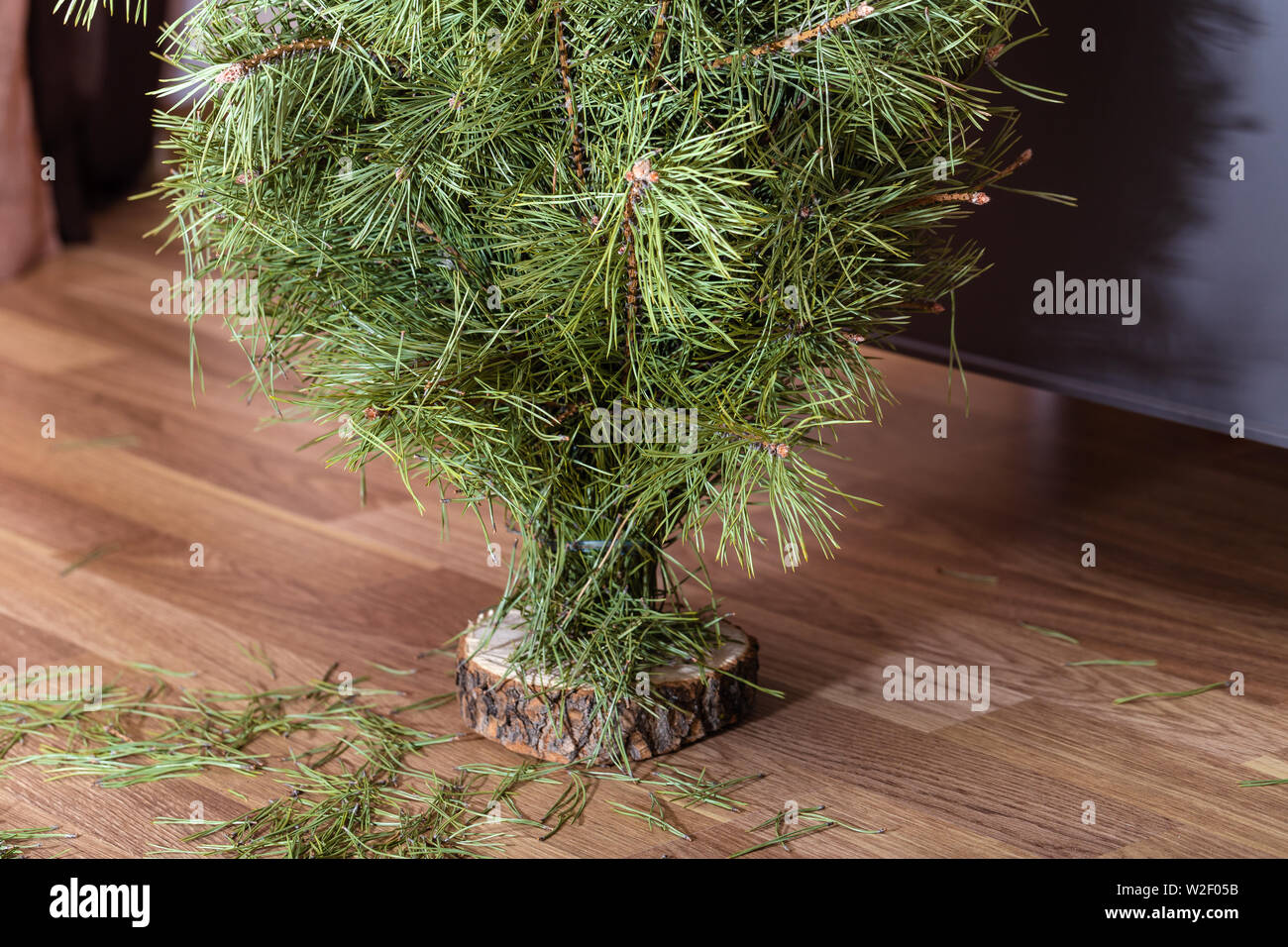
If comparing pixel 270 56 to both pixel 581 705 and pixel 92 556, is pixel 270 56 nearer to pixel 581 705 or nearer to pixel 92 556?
pixel 581 705

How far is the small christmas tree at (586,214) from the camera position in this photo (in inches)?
33.4

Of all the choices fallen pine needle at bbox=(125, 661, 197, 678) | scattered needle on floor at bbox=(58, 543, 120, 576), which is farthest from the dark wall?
scattered needle on floor at bbox=(58, 543, 120, 576)

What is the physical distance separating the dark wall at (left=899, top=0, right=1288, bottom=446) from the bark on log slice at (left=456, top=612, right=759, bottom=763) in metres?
0.37

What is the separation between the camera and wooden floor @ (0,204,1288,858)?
39.1 inches

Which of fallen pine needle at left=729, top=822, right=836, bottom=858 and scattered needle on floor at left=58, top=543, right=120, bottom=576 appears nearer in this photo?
fallen pine needle at left=729, top=822, right=836, bottom=858

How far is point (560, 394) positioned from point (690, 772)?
0.95 ft

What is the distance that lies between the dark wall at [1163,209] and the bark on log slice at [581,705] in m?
0.37

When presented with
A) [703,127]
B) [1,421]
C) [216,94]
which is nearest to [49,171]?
[1,421]

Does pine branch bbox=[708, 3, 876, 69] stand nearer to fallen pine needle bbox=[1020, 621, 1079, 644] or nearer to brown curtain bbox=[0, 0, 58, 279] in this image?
fallen pine needle bbox=[1020, 621, 1079, 644]

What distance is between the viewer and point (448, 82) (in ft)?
2.86

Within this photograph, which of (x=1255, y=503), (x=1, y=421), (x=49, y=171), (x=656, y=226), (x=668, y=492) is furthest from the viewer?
(x=49, y=171)

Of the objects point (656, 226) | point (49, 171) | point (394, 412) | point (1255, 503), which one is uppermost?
point (49, 171)
